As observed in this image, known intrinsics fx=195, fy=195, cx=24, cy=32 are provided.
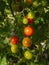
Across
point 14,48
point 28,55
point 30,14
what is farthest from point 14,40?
point 30,14

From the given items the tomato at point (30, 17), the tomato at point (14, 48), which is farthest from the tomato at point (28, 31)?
the tomato at point (14, 48)

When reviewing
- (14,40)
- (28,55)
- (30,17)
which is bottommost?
(28,55)

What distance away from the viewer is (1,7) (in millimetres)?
1967

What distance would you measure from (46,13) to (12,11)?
1.23 feet

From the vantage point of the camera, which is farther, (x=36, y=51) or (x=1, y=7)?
(x=36, y=51)

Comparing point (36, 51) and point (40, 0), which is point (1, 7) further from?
point (36, 51)

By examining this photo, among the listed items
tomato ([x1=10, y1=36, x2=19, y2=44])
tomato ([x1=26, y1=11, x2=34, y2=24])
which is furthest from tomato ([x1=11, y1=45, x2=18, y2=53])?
tomato ([x1=26, y1=11, x2=34, y2=24])

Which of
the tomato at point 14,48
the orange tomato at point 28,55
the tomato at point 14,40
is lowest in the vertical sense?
the orange tomato at point 28,55

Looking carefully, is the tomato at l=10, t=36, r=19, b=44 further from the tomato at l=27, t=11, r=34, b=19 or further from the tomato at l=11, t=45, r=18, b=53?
the tomato at l=27, t=11, r=34, b=19

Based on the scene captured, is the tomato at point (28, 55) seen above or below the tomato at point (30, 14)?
below

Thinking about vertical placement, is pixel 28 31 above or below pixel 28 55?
above

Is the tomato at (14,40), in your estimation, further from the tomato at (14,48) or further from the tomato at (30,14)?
the tomato at (30,14)

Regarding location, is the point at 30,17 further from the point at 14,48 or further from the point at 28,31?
the point at 14,48

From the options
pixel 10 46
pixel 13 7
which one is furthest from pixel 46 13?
pixel 10 46
